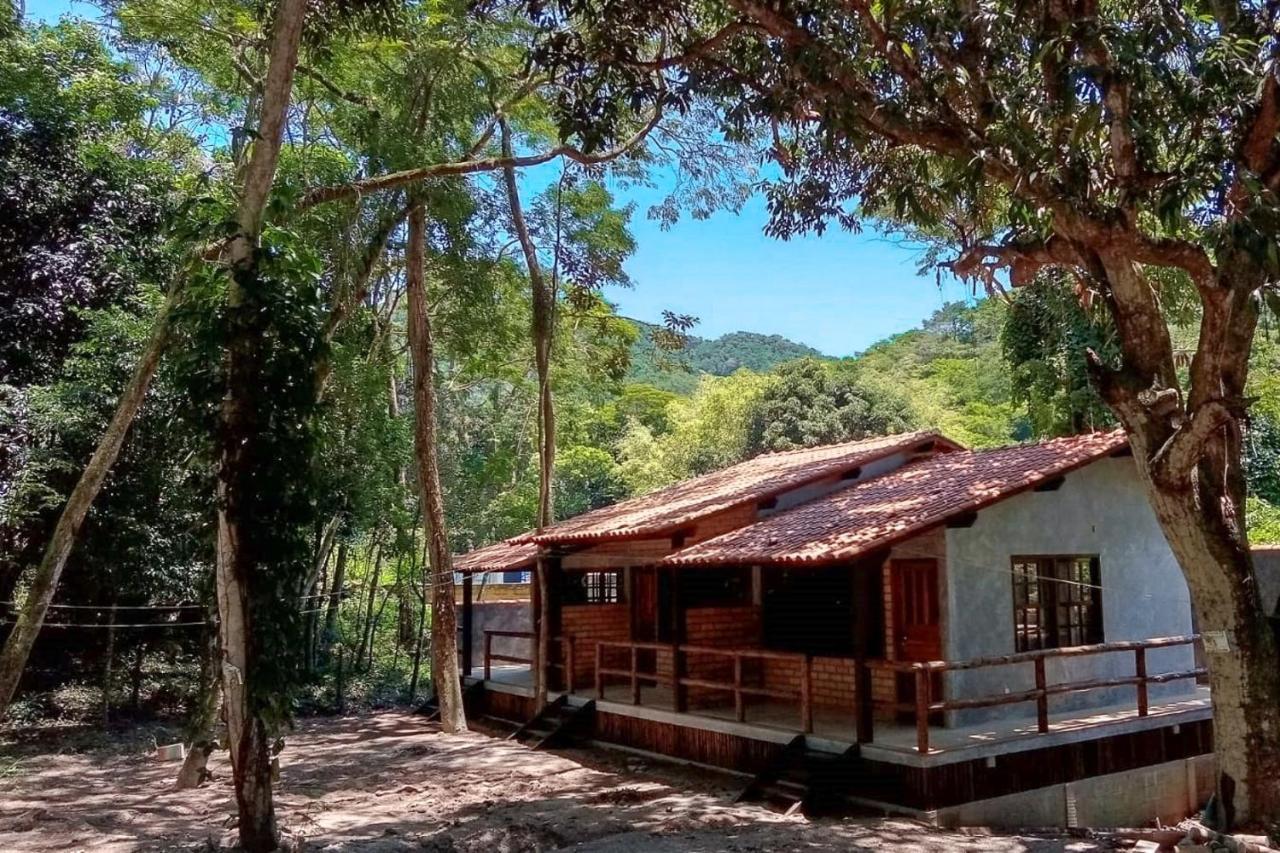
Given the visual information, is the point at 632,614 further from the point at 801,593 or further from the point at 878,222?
the point at 878,222

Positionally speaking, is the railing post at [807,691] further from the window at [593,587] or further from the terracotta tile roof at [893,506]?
the window at [593,587]

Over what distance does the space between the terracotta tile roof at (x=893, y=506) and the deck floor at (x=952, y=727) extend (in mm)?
1887

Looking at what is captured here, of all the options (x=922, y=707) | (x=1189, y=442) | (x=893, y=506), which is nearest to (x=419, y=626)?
(x=893, y=506)

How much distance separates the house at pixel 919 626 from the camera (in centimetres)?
901

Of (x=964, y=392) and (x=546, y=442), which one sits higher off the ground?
(x=964, y=392)

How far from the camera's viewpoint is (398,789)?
1034 cm

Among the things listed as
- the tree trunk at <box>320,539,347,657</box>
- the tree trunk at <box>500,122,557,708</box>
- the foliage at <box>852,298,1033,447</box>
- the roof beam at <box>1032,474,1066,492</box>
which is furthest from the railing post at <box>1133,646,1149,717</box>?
the foliage at <box>852,298,1033,447</box>

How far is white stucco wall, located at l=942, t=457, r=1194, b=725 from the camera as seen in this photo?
10.2 meters

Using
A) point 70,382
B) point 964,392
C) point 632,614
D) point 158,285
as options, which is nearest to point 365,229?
point 158,285

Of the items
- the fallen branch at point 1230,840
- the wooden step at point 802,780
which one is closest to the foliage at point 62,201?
the wooden step at point 802,780

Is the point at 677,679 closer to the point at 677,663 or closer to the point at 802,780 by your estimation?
the point at 677,663

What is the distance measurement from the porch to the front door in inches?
9.0

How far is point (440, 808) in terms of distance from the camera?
936 cm

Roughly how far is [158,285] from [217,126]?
4.52 metres
